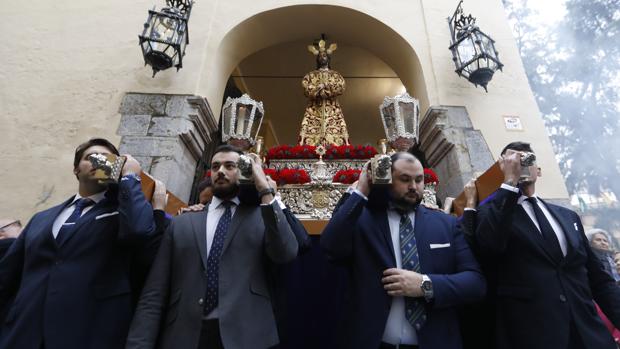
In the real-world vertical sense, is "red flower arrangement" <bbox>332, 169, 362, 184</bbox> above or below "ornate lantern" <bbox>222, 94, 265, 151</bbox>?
below

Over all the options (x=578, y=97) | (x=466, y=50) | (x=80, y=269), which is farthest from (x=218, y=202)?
(x=578, y=97)

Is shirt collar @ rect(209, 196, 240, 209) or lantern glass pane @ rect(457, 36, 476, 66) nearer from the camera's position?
shirt collar @ rect(209, 196, 240, 209)

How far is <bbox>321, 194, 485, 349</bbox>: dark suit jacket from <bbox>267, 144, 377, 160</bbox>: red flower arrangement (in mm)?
2308

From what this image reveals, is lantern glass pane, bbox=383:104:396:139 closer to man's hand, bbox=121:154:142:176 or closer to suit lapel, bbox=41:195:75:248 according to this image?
man's hand, bbox=121:154:142:176

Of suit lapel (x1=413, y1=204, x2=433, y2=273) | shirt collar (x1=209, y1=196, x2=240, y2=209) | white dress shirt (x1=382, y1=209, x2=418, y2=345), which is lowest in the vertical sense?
white dress shirt (x1=382, y1=209, x2=418, y2=345)

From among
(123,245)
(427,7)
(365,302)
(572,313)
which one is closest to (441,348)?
(365,302)

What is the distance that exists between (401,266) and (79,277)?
151 cm

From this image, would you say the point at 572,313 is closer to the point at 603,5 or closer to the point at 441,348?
the point at 441,348

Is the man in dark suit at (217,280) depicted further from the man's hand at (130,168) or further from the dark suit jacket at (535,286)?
the dark suit jacket at (535,286)

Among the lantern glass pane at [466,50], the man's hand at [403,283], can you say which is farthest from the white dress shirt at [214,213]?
the lantern glass pane at [466,50]

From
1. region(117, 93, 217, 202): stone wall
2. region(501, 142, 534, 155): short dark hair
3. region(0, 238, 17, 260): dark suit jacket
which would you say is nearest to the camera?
region(501, 142, 534, 155): short dark hair

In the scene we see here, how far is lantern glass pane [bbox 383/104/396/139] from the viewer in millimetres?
3036

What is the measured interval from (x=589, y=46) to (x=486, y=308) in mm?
11300

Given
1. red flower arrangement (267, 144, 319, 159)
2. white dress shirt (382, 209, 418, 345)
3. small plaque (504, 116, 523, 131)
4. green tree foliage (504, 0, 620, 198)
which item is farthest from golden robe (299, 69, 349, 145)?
green tree foliage (504, 0, 620, 198)
